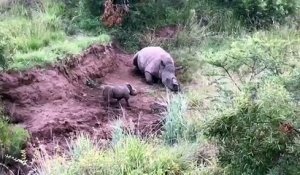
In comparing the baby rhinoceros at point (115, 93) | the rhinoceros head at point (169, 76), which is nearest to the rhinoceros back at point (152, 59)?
the rhinoceros head at point (169, 76)

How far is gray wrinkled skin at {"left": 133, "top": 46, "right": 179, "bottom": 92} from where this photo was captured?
35.1 feet

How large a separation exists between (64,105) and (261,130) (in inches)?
177

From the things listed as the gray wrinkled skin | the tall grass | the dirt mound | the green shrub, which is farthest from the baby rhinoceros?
the green shrub

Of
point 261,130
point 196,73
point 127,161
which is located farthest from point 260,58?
point 196,73

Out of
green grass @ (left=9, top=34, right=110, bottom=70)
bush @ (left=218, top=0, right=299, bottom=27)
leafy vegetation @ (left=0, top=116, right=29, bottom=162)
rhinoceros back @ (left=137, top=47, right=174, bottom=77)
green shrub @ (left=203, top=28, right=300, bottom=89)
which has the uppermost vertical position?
green shrub @ (left=203, top=28, right=300, bottom=89)

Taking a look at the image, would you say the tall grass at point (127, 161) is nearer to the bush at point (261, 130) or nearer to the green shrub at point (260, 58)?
the bush at point (261, 130)

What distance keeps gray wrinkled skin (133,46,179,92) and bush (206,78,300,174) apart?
5.03 meters

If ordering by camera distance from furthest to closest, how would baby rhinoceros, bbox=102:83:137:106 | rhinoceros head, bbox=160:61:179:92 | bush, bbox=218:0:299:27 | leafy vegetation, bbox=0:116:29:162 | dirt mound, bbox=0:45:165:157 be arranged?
1. bush, bbox=218:0:299:27
2. rhinoceros head, bbox=160:61:179:92
3. baby rhinoceros, bbox=102:83:137:106
4. dirt mound, bbox=0:45:165:157
5. leafy vegetation, bbox=0:116:29:162

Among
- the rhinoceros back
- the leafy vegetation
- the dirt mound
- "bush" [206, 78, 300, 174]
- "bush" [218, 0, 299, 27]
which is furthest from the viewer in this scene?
"bush" [218, 0, 299, 27]

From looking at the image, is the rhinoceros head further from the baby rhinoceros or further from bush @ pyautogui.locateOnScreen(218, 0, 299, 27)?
bush @ pyautogui.locateOnScreen(218, 0, 299, 27)

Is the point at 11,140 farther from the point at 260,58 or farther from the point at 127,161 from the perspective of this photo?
the point at 260,58

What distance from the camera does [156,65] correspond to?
1108 cm

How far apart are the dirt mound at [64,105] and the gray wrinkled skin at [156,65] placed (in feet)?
1.51

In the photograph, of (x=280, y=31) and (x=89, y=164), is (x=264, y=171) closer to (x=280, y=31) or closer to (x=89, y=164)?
(x=89, y=164)
